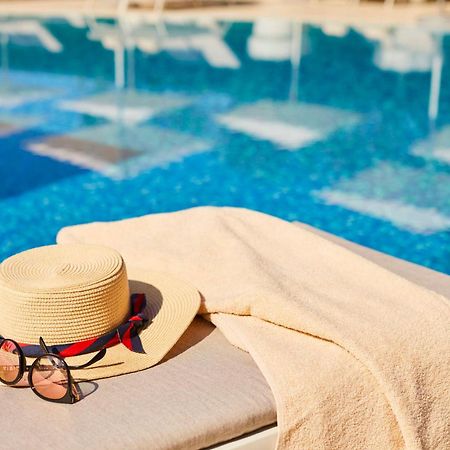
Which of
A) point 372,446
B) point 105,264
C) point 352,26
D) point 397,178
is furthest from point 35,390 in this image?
point 352,26

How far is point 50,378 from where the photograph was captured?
193cm

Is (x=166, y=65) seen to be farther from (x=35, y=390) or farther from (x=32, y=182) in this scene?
(x=35, y=390)

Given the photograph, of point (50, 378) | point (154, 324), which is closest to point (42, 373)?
point (50, 378)

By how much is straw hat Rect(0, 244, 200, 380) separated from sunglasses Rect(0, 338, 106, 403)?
0.08 m

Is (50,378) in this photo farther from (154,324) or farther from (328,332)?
(328,332)

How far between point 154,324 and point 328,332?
44 cm

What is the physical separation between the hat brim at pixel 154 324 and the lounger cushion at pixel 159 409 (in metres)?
0.03

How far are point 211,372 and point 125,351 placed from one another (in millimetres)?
214

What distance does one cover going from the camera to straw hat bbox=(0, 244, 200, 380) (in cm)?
205

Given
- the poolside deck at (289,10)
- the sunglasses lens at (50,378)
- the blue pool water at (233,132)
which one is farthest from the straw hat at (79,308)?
the poolside deck at (289,10)

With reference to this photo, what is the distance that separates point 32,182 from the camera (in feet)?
18.1

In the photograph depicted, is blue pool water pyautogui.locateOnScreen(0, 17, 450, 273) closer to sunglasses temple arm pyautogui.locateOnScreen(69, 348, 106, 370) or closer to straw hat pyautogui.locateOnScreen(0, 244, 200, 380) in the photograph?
straw hat pyautogui.locateOnScreen(0, 244, 200, 380)

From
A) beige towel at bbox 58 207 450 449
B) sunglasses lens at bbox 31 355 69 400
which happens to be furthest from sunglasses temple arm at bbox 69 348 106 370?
beige towel at bbox 58 207 450 449

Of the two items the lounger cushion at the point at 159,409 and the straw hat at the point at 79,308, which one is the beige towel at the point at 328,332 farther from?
the straw hat at the point at 79,308
